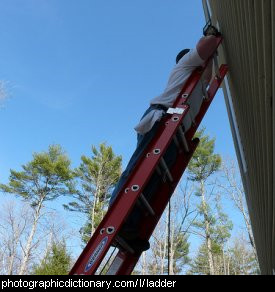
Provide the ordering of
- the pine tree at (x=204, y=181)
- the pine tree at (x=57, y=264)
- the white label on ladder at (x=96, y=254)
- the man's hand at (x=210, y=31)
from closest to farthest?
1. the white label on ladder at (x=96, y=254)
2. the man's hand at (x=210, y=31)
3. the pine tree at (x=57, y=264)
4. the pine tree at (x=204, y=181)

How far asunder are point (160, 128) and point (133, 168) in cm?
38

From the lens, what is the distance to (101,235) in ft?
5.80

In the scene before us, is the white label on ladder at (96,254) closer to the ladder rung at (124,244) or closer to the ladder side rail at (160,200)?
the ladder rung at (124,244)

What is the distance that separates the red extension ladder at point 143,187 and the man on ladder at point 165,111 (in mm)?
51

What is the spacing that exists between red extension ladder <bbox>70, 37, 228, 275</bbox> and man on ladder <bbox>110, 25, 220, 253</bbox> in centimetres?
5

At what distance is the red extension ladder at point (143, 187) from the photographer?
1.74 meters

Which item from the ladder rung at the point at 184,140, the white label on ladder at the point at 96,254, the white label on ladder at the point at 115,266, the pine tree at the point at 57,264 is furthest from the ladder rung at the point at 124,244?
the pine tree at the point at 57,264

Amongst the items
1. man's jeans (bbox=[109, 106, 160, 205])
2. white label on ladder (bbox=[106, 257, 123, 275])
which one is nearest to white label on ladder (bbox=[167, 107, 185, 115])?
man's jeans (bbox=[109, 106, 160, 205])

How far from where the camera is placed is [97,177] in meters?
25.9

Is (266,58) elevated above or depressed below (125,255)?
above

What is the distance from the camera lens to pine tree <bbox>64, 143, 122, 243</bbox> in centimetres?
2541

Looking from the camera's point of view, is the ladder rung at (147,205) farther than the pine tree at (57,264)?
No
